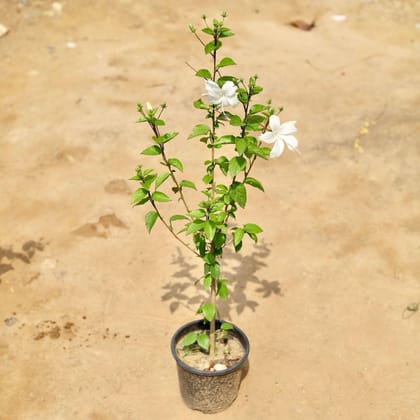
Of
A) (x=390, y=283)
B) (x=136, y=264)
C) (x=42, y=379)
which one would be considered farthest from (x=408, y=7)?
(x=42, y=379)

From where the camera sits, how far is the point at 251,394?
3928 mm

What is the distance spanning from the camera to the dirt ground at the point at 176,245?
13.1 feet

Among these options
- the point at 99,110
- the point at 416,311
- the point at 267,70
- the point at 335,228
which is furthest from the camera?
the point at 267,70

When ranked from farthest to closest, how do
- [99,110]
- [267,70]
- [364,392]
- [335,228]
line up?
1. [267,70]
2. [99,110]
3. [335,228]
4. [364,392]

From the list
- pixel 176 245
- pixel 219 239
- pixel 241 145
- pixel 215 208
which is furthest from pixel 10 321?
pixel 241 145

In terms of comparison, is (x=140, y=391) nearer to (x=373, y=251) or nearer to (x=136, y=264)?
(x=136, y=264)

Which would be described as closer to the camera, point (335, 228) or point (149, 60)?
point (335, 228)

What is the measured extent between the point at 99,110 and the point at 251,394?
432 centimetres

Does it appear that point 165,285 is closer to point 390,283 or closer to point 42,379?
point 42,379

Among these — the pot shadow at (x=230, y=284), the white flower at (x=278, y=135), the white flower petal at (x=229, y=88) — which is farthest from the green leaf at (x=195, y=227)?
the pot shadow at (x=230, y=284)

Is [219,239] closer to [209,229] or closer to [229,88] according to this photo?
[209,229]

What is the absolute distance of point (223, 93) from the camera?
2762mm

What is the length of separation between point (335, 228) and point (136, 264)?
191 cm

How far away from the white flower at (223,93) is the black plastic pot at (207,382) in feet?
5.37
